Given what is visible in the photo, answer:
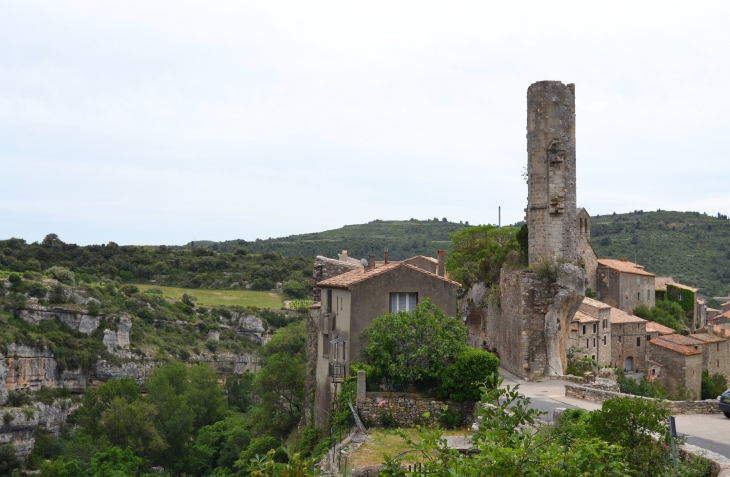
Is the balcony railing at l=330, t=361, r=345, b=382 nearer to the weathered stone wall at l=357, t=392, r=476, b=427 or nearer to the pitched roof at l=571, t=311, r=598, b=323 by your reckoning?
the weathered stone wall at l=357, t=392, r=476, b=427

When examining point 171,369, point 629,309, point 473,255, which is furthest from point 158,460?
point 629,309

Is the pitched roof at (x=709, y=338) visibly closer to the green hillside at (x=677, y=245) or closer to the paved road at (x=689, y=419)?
the paved road at (x=689, y=419)

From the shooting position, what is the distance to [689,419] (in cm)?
1925

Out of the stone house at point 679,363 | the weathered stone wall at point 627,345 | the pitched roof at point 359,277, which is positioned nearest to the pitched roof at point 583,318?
the weathered stone wall at point 627,345

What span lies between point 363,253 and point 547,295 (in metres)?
115

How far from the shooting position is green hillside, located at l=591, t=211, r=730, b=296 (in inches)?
4660

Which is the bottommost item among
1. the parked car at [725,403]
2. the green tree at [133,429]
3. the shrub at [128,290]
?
the green tree at [133,429]

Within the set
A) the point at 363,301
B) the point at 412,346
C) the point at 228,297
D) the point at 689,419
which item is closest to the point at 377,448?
the point at 412,346

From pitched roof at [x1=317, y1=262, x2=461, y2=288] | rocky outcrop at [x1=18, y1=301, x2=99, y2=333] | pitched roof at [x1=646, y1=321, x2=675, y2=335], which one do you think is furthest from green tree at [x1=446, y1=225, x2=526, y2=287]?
rocky outcrop at [x1=18, y1=301, x2=99, y2=333]

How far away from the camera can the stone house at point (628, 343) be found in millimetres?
61219

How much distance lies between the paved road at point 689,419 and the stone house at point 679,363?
33.6 metres

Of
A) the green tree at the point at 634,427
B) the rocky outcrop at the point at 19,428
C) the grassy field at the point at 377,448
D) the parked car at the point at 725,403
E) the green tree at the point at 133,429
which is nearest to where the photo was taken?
the green tree at the point at 634,427

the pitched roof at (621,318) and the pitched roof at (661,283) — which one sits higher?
the pitched roof at (661,283)

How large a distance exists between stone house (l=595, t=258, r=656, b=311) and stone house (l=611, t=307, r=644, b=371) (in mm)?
8687
